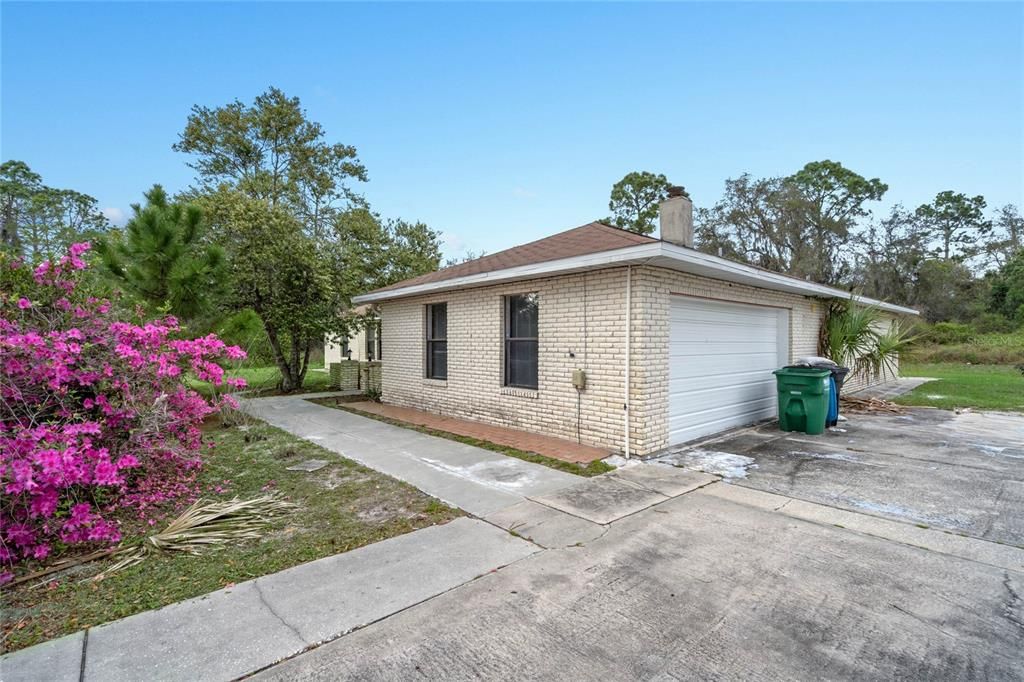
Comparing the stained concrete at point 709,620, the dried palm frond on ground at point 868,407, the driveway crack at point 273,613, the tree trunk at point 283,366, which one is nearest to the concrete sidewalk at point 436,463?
the stained concrete at point 709,620

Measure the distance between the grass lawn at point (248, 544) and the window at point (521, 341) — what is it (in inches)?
118

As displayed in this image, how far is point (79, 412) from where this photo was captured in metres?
Result: 3.88

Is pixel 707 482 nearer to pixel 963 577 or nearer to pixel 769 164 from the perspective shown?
pixel 963 577

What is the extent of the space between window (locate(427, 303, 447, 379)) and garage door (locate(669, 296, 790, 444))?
4.69m

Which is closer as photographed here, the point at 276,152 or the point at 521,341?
the point at 521,341

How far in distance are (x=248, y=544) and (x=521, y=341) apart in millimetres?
4908

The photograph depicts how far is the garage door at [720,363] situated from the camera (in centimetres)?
670

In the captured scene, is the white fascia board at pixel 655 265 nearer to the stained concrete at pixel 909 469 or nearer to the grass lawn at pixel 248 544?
the stained concrete at pixel 909 469

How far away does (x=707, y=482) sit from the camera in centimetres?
497

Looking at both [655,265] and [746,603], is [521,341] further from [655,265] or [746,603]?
[746,603]

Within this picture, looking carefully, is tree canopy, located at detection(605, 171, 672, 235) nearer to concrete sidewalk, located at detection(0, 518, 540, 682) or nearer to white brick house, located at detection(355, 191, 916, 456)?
white brick house, located at detection(355, 191, 916, 456)

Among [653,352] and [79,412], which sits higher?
[653,352]

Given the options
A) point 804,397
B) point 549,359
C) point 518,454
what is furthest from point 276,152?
point 804,397

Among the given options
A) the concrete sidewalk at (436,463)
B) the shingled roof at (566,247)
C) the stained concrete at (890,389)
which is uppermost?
the shingled roof at (566,247)
